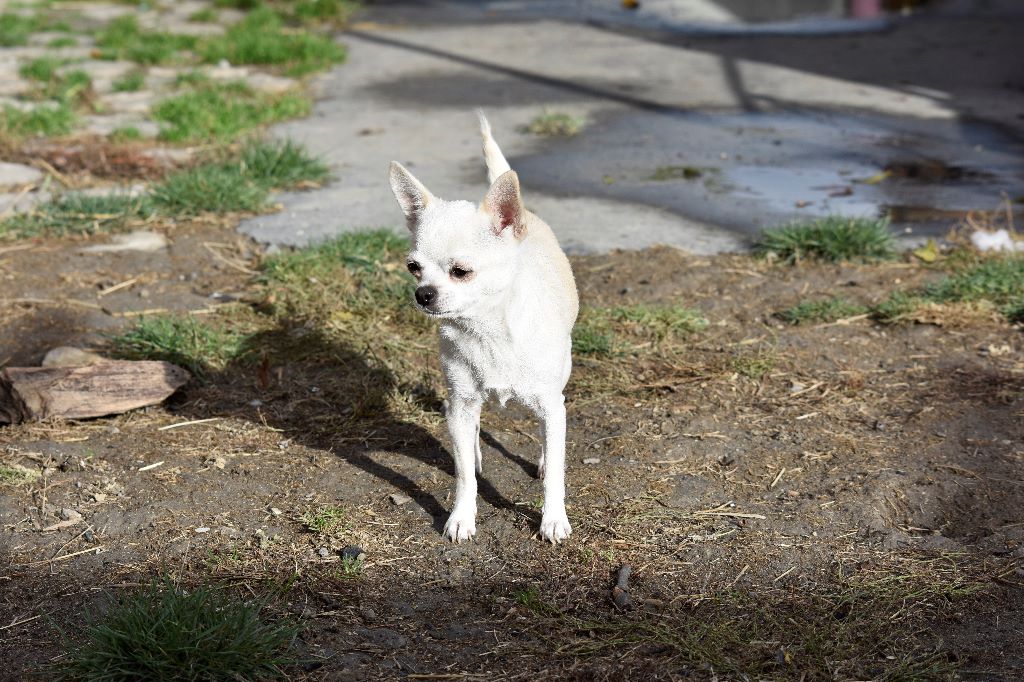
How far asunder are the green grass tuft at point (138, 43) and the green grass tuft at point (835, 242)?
6.68 m

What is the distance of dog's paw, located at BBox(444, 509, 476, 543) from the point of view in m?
3.48

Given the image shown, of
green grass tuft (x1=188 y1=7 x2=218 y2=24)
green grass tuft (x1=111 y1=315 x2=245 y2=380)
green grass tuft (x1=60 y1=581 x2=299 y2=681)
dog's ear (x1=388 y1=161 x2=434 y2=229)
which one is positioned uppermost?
dog's ear (x1=388 y1=161 x2=434 y2=229)

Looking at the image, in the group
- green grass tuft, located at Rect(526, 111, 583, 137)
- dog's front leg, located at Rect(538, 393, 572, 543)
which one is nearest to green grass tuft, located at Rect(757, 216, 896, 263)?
dog's front leg, located at Rect(538, 393, 572, 543)

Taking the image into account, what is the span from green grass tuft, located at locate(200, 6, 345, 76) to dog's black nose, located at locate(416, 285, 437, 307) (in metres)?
7.37

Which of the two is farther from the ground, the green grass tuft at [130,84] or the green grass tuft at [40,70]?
the green grass tuft at [40,70]

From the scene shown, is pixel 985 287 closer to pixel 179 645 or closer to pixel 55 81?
pixel 179 645

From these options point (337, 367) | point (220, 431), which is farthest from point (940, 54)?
point (220, 431)

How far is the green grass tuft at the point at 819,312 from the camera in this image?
5.02 metres

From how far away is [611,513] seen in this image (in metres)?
3.59

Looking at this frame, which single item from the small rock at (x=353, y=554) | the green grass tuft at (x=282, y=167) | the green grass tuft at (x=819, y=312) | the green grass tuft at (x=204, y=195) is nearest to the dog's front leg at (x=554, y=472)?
the small rock at (x=353, y=554)

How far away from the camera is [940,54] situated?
→ 10.2m

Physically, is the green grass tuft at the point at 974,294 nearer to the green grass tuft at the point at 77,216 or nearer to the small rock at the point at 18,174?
the green grass tuft at the point at 77,216

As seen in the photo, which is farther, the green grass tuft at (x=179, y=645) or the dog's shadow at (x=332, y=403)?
the dog's shadow at (x=332, y=403)

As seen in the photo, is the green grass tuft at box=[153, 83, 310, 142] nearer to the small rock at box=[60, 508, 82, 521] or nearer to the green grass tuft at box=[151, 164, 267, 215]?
the green grass tuft at box=[151, 164, 267, 215]
